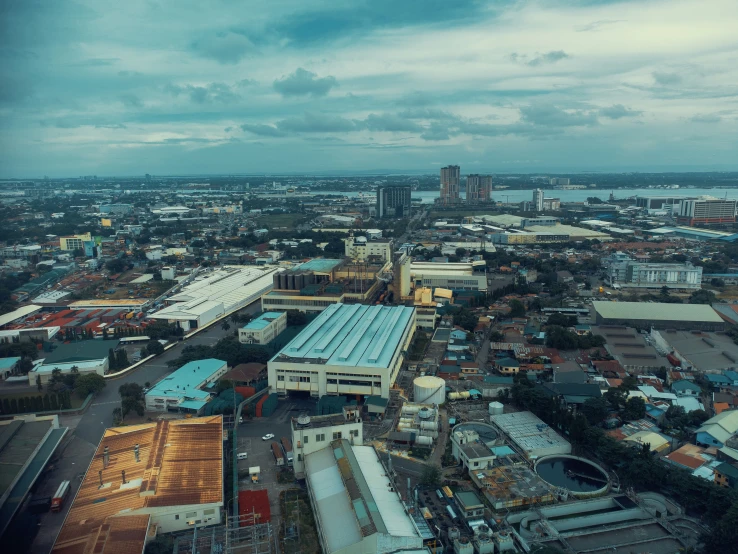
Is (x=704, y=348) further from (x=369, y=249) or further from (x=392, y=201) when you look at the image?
(x=392, y=201)

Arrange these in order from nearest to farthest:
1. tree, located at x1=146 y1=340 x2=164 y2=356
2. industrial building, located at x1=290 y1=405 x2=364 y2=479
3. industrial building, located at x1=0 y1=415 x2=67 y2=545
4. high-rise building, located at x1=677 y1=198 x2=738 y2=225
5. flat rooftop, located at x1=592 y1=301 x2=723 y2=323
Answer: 1. industrial building, located at x1=0 y1=415 x2=67 y2=545
2. industrial building, located at x1=290 y1=405 x2=364 y2=479
3. tree, located at x1=146 y1=340 x2=164 y2=356
4. flat rooftop, located at x1=592 y1=301 x2=723 y2=323
5. high-rise building, located at x1=677 y1=198 x2=738 y2=225

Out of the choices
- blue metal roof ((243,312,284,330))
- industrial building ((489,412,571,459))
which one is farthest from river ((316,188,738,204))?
industrial building ((489,412,571,459))

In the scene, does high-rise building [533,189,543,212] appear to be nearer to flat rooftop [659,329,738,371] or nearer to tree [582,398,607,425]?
flat rooftop [659,329,738,371]

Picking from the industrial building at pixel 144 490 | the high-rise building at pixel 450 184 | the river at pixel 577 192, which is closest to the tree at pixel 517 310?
the industrial building at pixel 144 490

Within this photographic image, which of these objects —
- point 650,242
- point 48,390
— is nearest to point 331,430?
point 48,390

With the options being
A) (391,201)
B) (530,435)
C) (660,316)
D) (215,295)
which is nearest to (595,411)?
(530,435)

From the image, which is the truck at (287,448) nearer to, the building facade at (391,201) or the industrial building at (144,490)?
the industrial building at (144,490)
